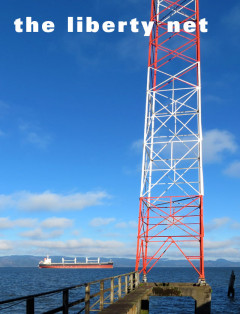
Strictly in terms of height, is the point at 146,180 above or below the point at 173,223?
above

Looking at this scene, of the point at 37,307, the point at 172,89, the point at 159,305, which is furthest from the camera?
the point at 159,305

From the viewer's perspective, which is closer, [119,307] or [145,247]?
[119,307]

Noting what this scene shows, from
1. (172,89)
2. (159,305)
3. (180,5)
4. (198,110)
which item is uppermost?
(180,5)

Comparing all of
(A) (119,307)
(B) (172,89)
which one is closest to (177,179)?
(B) (172,89)

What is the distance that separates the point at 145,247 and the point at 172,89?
45.6 feet

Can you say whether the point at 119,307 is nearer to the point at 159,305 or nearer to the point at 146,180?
the point at 146,180

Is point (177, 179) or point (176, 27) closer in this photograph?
point (177, 179)

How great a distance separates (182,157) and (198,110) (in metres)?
4.17

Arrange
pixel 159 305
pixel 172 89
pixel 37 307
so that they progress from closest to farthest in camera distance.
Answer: pixel 172 89, pixel 37 307, pixel 159 305

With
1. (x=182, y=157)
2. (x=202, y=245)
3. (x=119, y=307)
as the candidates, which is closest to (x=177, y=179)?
(x=182, y=157)

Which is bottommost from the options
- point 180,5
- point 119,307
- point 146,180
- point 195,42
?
point 119,307

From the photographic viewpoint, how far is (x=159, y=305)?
139ft

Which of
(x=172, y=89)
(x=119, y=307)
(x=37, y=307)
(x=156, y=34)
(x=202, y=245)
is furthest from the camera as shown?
(x=37, y=307)

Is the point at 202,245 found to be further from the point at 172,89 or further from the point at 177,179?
the point at 172,89
